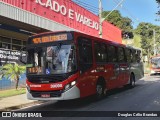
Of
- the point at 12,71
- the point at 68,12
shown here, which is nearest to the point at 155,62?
the point at 68,12

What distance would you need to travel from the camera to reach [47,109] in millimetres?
12945

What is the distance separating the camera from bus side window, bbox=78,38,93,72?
13137mm

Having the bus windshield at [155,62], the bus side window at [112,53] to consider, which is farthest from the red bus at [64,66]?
the bus windshield at [155,62]

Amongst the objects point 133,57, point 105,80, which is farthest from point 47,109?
point 133,57

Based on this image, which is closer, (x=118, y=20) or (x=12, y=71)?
(x=12, y=71)

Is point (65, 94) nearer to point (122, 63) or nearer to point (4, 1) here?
point (122, 63)

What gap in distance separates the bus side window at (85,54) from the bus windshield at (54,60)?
1.67 feet

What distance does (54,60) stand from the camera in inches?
500

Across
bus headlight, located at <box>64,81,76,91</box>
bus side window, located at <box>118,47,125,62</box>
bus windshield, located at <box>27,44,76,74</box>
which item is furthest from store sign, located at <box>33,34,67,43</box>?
bus side window, located at <box>118,47,125,62</box>

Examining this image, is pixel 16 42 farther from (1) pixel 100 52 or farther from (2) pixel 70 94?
(2) pixel 70 94

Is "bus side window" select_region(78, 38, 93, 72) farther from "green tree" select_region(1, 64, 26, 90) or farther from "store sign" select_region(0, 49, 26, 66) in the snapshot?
"store sign" select_region(0, 49, 26, 66)

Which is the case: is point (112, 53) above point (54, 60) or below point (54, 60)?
above

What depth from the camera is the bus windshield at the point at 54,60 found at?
1255 cm

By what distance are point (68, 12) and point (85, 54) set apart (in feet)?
49.2
